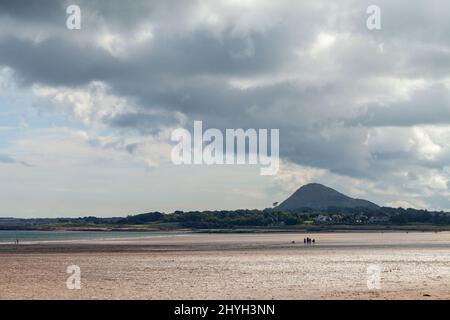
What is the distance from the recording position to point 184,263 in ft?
218

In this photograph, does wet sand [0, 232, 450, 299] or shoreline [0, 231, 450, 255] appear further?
shoreline [0, 231, 450, 255]

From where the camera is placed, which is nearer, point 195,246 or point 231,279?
point 231,279

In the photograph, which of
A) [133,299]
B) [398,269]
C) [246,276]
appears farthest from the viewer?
[398,269]

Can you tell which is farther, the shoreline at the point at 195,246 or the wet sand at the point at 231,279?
the shoreline at the point at 195,246

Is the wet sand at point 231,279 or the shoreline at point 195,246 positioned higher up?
the wet sand at point 231,279

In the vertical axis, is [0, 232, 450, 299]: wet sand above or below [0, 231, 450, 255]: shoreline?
above

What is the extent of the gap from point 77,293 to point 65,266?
74.1 feet

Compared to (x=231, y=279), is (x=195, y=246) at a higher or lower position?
lower
